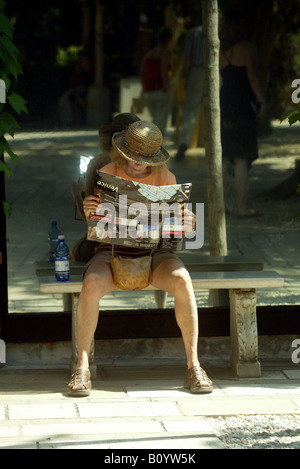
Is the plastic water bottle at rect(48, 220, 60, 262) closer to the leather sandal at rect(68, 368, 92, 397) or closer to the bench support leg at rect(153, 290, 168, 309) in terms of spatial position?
the bench support leg at rect(153, 290, 168, 309)

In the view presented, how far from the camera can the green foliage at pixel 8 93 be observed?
5.98 m

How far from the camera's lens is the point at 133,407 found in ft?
18.0

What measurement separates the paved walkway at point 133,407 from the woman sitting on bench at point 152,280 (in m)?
0.13

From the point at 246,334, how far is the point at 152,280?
661 millimetres

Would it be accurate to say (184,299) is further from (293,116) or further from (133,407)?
(293,116)

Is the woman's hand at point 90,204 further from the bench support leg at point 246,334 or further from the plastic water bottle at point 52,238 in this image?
the bench support leg at point 246,334

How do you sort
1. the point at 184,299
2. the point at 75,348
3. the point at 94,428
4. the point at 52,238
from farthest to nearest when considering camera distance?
the point at 52,238 → the point at 75,348 → the point at 184,299 → the point at 94,428

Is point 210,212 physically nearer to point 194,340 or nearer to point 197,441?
point 194,340

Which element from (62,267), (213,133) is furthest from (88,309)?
(213,133)

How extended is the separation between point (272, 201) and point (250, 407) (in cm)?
163

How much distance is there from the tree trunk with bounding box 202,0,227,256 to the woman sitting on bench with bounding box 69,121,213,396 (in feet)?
1.99

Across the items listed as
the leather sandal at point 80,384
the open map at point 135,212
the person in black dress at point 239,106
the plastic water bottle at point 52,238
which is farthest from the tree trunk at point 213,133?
the leather sandal at point 80,384
